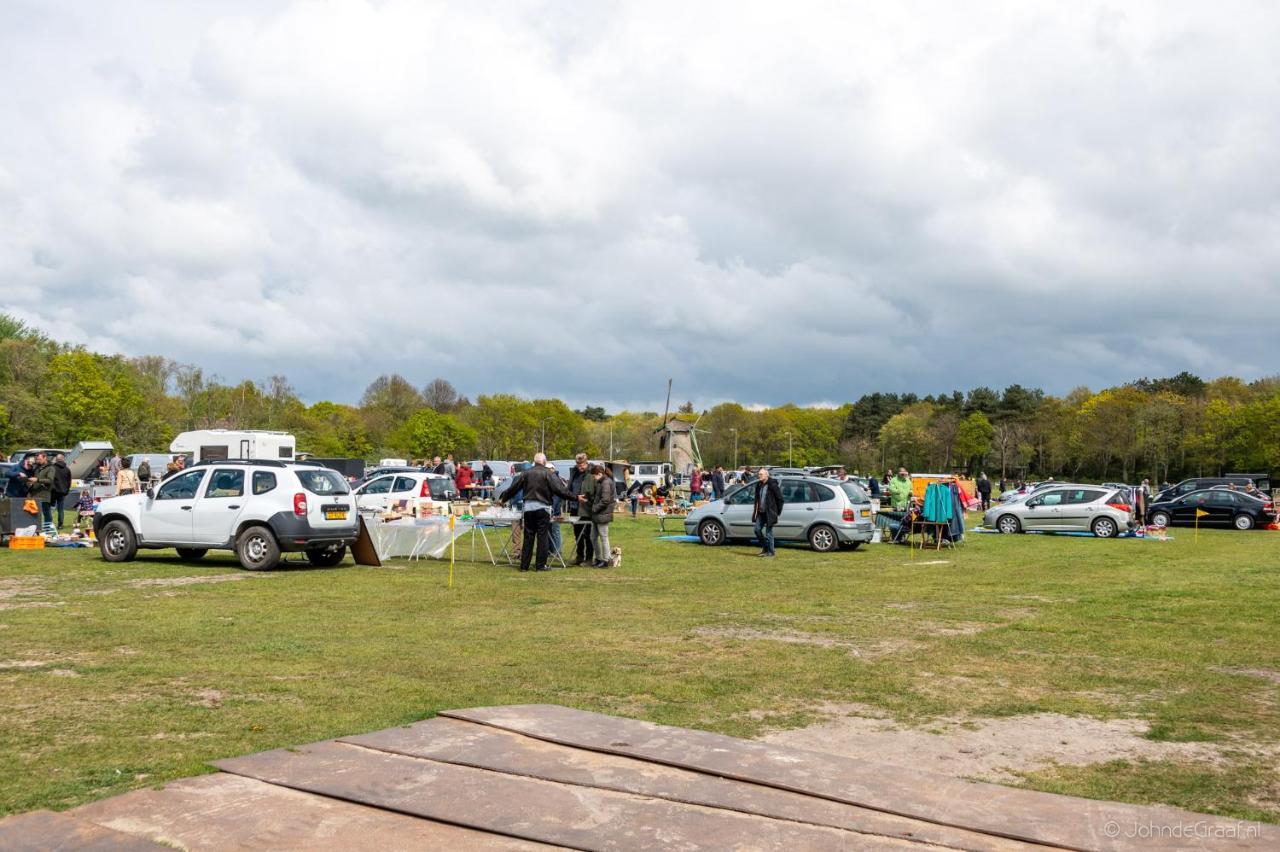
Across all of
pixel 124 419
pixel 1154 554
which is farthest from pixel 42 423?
pixel 1154 554

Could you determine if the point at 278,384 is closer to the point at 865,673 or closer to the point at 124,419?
the point at 124,419

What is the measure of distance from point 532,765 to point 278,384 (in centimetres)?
10292

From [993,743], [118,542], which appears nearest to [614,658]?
[993,743]

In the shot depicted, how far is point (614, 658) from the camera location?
925 cm

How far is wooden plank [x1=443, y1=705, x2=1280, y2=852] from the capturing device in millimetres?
4656

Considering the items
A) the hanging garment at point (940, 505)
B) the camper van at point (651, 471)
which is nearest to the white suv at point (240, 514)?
the hanging garment at point (940, 505)

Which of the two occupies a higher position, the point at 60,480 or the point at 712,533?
the point at 60,480

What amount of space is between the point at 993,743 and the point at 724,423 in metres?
137

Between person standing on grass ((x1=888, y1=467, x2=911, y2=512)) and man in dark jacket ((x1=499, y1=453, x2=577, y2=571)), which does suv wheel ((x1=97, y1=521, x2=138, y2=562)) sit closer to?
man in dark jacket ((x1=499, y1=453, x2=577, y2=571))

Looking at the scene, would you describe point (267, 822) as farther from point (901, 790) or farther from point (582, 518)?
point (582, 518)

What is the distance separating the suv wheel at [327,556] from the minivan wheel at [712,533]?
8.49 meters

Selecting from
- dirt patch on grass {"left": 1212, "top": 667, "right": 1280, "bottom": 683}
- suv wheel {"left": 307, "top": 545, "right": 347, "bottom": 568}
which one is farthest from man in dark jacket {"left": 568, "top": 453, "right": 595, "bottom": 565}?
dirt patch on grass {"left": 1212, "top": 667, "right": 1280, "bottom": 683}

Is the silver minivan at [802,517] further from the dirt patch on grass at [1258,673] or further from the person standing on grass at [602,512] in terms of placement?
the dirt patch on grass at [1258,673]

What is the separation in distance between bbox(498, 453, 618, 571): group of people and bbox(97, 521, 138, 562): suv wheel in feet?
20.1
